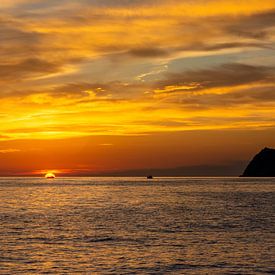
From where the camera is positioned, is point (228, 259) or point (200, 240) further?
point (200, 240)

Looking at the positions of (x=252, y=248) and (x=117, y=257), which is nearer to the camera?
(x=117, y=257)

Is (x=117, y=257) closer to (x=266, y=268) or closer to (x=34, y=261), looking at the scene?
(x=34, y=261)

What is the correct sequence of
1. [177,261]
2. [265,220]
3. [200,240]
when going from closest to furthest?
[177,261] → [200,240] → [265,220]

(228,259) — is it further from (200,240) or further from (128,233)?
(128,233)

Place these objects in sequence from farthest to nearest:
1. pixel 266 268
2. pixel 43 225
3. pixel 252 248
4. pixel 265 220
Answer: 1. pixel 265 220
2. pixel 43 225
3. pixel 252 248
4. pixel 266 268

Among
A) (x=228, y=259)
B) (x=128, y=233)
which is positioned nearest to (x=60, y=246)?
(x=128, y=233)

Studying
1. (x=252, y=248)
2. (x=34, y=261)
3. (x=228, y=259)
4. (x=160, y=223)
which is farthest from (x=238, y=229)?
(x=34, y=261)

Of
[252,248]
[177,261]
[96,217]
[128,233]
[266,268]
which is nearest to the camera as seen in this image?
[266,268]

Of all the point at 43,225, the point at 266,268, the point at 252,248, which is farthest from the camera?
the point at 43,225

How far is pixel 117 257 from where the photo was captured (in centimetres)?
4559

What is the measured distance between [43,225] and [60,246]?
21.2 meters

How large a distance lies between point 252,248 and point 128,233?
18.0 m

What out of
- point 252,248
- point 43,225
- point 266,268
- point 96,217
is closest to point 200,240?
point 252,248

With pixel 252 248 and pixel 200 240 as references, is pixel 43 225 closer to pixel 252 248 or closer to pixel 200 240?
pixel 200 240
